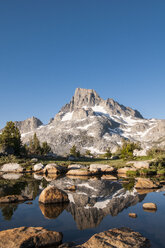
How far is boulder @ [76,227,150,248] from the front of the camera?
8.09m

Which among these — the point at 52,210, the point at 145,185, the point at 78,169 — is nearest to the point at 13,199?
the point at 52,210

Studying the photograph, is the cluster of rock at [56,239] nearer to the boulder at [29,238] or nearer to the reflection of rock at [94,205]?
the boulder at [29,238]

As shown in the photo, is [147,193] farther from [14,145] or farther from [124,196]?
[14,145]

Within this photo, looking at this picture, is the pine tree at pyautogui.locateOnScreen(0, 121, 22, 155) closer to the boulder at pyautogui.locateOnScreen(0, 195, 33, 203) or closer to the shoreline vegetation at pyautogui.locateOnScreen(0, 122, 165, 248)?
the shoreline vegetation at pyautogui.locateOnScreen(0, 122, 165, 248)

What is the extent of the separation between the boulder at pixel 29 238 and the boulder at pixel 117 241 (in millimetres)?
1804

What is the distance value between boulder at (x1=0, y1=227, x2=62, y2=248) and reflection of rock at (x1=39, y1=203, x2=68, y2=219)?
3.98m

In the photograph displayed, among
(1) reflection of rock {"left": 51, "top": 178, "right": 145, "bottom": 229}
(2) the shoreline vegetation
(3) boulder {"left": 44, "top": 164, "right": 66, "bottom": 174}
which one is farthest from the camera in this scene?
(3) boulder {"left": 44, "top": 164, "right": 66, "bottom": 174}

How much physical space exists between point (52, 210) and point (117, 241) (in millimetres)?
7894

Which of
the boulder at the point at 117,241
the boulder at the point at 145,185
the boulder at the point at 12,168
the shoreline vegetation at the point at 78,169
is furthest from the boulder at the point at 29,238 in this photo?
the boulder at the point at 12,168

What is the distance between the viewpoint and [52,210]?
48.7 ft

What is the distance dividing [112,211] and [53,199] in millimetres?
5411

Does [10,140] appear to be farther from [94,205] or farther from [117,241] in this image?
[117,241]

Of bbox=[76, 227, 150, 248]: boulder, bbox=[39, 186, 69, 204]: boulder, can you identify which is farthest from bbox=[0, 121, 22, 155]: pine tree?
bbox=[76, 227, 150, 248]: boulder

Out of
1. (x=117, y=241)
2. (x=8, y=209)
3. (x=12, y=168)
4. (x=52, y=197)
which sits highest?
(x=12, y=168)
